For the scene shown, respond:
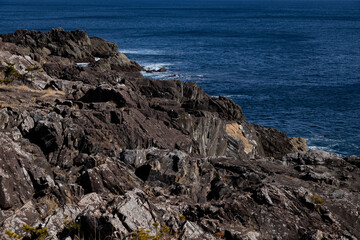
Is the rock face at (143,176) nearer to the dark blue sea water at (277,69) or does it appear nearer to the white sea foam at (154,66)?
the dark blue sea water at (277,69)

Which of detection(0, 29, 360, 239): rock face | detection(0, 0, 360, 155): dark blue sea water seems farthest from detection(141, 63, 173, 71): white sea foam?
detection(0, 29, 360, 239): rock face

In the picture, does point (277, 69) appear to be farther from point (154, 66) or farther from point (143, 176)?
point (143, 176)

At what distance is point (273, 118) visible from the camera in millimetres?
67625

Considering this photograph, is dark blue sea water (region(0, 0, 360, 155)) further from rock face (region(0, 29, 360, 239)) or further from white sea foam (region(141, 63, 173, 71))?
rock face (region(0, 29, 360, 239))

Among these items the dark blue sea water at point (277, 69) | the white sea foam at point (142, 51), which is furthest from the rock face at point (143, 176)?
the white sea foam at point (142, 51)

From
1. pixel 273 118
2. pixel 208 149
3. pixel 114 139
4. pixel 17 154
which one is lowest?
pixel 273 118

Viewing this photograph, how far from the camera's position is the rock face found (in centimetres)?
1625

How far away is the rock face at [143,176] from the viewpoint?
16.2 meters

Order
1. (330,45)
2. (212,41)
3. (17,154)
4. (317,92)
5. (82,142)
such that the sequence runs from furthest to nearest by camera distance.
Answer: (212,41) < (330,45) < (317,92) < (82,142) < (17,154)

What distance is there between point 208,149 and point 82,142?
13821 millimetres

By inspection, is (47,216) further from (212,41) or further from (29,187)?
(212,41)

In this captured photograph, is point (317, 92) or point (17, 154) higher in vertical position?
point (17, 154)

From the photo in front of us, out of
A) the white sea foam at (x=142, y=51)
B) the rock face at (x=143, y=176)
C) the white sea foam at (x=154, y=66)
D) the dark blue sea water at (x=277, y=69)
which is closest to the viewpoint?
the rock face at (x=143, y=176)

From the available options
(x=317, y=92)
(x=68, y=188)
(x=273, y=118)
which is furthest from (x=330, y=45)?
(x=68, y=188)
